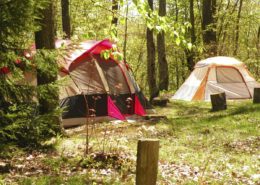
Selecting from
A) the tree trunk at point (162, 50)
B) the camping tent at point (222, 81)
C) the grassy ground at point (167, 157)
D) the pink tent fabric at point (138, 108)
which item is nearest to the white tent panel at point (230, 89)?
the camping tent at point (222, 81)

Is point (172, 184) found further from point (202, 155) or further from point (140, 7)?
point (140, 7)

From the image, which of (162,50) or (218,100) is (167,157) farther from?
(162,50)

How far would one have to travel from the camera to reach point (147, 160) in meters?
4.54

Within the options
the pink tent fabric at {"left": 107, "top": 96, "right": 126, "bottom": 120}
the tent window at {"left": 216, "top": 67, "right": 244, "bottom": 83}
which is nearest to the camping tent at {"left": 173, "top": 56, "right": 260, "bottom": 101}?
the tent window at {"left": 216, "top": 67, "right": 244, "bottom": 83}

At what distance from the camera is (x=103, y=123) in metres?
12.3

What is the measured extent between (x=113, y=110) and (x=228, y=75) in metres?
7.48

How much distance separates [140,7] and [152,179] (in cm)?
276

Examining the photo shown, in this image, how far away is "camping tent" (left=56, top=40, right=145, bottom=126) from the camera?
39.5ft

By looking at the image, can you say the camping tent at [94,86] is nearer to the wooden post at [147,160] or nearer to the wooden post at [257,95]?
the wooden post at [257,95]

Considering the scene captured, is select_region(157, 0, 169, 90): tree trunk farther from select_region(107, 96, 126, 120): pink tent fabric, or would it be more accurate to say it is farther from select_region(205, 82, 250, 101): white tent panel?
select_region(107, 96, 126, 120): pink tent fabric

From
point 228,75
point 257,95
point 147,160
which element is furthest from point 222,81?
point 147,160

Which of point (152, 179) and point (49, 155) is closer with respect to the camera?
point (152, 179)

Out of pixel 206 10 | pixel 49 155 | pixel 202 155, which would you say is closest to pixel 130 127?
pixel 202 155

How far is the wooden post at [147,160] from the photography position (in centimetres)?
450
